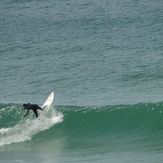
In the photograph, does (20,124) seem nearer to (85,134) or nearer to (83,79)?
(85,134)

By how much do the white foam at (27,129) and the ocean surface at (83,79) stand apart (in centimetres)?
4

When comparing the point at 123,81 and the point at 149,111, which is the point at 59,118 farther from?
the point at 123,81

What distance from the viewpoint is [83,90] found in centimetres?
4112

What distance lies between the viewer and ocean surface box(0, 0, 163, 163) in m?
31.2

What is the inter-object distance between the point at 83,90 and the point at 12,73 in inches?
264

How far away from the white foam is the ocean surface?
40 millimetres

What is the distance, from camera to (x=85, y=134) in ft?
108

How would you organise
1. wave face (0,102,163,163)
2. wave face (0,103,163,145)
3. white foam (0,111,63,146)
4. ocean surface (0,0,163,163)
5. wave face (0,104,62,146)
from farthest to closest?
wave face (0,104,62,146) < white foam (0,111,63,146) < wave face (0,103,163,145) < ocean surface (0,0,163,163) < wave face (0,102,163,163)

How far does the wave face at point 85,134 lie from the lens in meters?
29.5

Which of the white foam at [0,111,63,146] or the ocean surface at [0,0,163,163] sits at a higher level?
the white foam at [0,111,63,146]

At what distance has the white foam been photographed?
32.7 metres

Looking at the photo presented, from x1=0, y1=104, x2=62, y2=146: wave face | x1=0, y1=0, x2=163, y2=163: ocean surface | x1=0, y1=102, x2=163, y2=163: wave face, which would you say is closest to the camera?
x1=0, y1=102, x2=163, y2=163: wave face

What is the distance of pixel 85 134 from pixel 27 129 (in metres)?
2.42

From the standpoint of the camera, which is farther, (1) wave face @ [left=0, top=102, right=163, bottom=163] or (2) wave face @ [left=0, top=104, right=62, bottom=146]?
(2) wave face @ [left=0, top=104, right=62, bottom=146]
